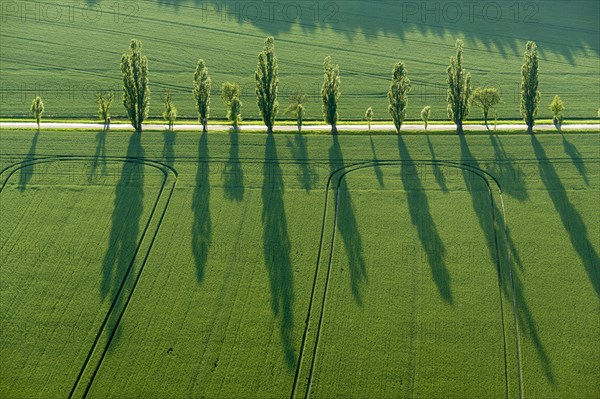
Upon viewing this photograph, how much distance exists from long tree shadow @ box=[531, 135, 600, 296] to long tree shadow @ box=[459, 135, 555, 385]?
7007 millimetres

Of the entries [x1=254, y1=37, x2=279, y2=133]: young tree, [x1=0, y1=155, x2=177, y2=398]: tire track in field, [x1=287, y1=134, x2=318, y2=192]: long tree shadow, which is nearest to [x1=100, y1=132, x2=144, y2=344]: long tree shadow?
[x1=0, y1=155, x2=177, y2=398]: tire track in field

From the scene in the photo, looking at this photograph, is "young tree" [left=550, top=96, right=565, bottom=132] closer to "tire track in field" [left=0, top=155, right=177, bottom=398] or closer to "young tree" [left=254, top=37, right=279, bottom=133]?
"young tree" [left=254, top=37, right=279, bottom=133]

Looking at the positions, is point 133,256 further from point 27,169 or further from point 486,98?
point 486,98

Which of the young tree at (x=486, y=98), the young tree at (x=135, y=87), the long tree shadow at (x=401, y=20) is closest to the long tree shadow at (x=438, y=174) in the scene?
the young tree at (x=486, y=98)

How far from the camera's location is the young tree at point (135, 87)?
8969 cm

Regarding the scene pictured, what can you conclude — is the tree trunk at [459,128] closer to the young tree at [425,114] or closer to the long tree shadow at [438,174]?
the young tree at [425,114]

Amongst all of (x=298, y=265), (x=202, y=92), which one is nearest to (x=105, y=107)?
(x=202, y=92)

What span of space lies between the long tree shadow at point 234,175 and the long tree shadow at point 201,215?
2.38 meters

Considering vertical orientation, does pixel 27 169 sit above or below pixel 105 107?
below

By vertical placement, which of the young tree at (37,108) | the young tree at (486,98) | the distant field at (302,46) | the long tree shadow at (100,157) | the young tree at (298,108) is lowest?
the long tree shadow at (100,157)

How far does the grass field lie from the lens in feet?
186

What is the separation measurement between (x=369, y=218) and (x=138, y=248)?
26147 mm

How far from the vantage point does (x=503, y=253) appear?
68750 mm

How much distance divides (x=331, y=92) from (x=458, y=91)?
60.3 feet
